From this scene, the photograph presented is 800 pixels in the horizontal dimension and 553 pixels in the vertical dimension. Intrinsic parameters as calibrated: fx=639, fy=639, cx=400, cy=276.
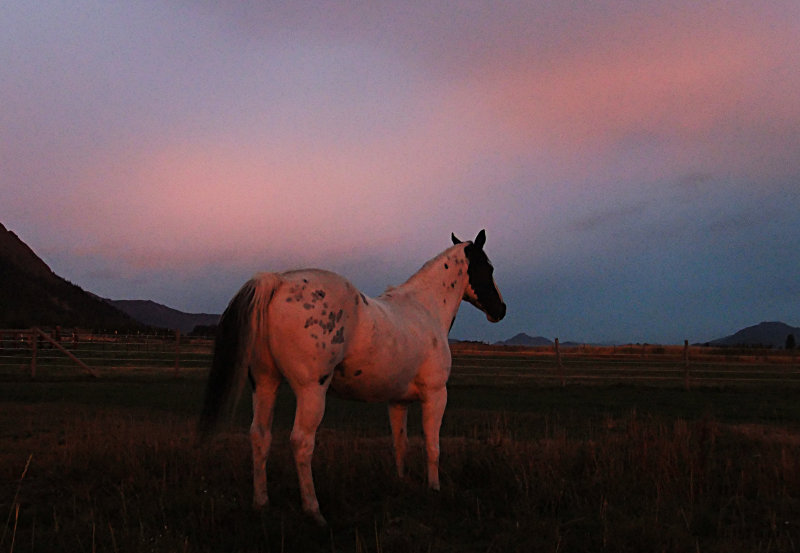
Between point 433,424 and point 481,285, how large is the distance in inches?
69.4

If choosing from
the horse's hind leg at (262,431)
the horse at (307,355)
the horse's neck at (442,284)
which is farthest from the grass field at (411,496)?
the horse's neck at (442,284)

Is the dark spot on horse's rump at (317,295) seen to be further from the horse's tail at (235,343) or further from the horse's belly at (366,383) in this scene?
the horse's belly at (366,383)

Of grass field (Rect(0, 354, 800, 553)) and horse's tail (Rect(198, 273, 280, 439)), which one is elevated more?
horse's tail (Rect(198, 273, 280, 439))

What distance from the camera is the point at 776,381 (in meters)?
22.8

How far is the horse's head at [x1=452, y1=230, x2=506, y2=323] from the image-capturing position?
6789 mm

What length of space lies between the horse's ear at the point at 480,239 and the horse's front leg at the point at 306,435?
2.73 meters

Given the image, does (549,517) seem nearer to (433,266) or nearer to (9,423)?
(433,266)

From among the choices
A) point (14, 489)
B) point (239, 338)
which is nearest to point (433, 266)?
point (239, 338)

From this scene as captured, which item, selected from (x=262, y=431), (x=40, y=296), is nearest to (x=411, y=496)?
(x=262, y=431)

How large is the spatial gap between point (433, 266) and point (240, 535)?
3.43m

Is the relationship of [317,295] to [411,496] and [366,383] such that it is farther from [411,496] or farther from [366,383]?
[411,496]

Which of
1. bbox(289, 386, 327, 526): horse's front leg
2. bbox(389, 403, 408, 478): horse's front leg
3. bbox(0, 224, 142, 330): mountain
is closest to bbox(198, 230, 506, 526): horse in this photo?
bbox(289, 386, 327, 526): horse's front leg

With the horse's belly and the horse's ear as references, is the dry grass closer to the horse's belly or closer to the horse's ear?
the horse's belly

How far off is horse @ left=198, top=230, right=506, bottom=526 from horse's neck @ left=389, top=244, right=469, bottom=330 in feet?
2.35
